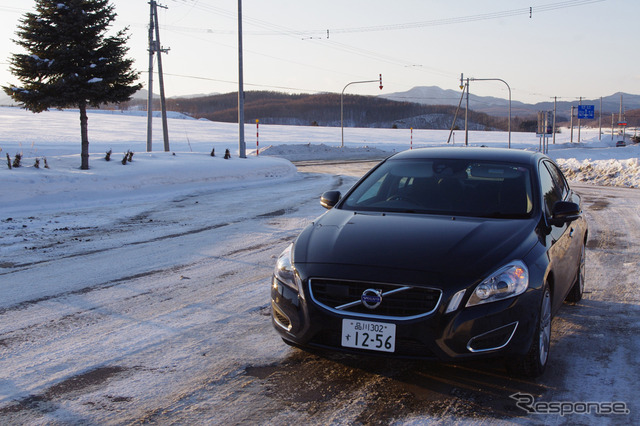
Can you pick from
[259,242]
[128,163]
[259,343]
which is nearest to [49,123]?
[128,163]

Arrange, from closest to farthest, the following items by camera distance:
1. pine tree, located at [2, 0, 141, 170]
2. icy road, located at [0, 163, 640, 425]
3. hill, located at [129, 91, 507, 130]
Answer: icy road, located at [0, 163, 640, 425] < pine tree, located at [2, 0, 141, 170] < hill, located at [129, 91, 507, 130]

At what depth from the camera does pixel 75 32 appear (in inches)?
668

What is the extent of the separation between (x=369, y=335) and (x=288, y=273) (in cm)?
75

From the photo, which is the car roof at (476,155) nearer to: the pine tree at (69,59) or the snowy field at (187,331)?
the snowy field at (187,331)

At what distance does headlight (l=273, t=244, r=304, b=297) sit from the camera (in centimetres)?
407

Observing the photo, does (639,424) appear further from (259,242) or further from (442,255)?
(259,242)

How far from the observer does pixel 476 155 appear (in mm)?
5727

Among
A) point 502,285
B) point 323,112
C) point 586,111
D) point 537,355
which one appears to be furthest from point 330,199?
point 323,112

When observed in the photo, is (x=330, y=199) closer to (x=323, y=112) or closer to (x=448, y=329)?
(x=448, y=329)

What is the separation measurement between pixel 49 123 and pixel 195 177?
51024mm

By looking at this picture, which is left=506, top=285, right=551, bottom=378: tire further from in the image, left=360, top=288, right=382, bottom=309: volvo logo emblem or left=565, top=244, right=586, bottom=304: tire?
left=565, top=244, right=586, bottom=304: tire

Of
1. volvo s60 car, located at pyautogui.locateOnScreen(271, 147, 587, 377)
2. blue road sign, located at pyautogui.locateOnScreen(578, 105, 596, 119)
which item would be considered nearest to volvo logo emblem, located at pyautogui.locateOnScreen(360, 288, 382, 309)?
volvo s60 car, located at pyautogui.locateOnScreen(271, 147, 587, 377)

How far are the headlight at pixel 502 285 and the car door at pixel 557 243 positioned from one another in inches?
22.2

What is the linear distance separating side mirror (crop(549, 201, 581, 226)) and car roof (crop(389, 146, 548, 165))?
2.30ft
